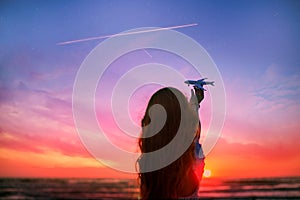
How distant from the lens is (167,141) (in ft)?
3.58

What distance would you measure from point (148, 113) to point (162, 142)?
0.11 meters

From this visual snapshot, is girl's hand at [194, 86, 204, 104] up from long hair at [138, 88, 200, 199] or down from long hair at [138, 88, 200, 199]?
up

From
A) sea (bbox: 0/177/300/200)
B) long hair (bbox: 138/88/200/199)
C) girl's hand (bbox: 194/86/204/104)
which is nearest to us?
long hair (bbox: 138/88/200/199)

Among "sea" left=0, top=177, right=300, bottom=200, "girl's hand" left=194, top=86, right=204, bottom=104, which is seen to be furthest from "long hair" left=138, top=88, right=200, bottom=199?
"sea" left=0, top=177, right=300, bottom=200

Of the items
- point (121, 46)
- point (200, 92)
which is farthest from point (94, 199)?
point (200, 92)

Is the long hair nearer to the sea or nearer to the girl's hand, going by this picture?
the girl's hand

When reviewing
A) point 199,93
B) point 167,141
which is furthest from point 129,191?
point 167,141

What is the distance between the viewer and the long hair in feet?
3.50

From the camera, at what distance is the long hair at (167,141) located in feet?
3.50

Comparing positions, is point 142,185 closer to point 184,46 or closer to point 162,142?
point 162,142

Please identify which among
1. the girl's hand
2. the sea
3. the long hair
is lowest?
the sea

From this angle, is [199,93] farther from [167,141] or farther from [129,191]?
[129,191]

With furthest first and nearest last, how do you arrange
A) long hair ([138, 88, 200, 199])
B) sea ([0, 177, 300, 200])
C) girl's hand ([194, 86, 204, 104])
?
sea ([0, 177, 300, 200]) → girl's hand ([194, 86, 204, 104]) → long hair ([138, 88, 200, 199])

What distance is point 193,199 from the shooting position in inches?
49.8
